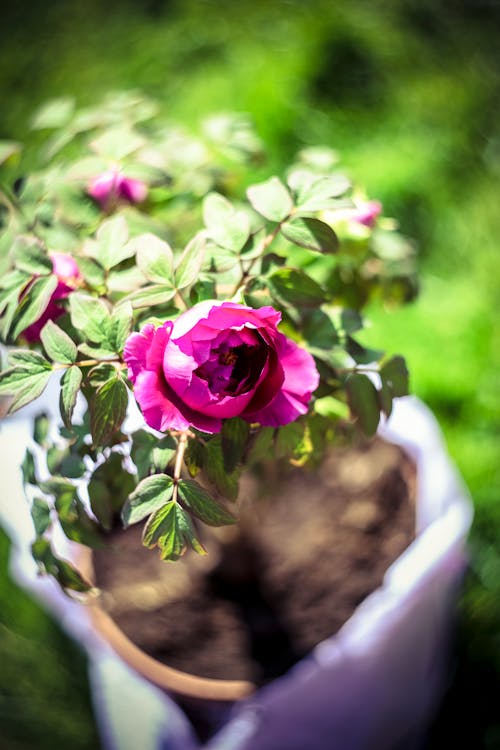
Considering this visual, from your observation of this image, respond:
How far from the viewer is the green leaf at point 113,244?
34.5 inches

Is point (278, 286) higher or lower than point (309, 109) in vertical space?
higher

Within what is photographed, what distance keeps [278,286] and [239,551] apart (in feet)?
2.26

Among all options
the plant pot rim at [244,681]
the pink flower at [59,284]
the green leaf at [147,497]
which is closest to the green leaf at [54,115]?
the pink flower at [59,284]

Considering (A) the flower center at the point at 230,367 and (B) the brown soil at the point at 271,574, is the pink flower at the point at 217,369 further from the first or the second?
(B) the brown soil at the point at 271,574

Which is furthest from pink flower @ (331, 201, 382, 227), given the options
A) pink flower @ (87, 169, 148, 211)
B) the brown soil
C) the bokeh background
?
the bokeh background

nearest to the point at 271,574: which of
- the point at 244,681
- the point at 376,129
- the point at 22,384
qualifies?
the point at 244,681

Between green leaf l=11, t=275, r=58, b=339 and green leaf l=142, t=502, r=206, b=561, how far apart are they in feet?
0.87

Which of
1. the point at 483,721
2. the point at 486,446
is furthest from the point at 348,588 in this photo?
the point at 486,446

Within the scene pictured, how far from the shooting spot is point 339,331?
3.05ft

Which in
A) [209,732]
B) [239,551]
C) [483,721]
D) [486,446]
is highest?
[239,551]

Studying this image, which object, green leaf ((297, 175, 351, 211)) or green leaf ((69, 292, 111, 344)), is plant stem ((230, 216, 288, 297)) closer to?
green leaf ((297, 175, 351, 211))

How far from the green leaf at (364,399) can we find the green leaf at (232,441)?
174mm

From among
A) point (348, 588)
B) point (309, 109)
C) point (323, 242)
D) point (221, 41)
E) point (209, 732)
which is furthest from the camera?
point (221, 41)

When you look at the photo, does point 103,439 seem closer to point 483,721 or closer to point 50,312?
point 50,312
